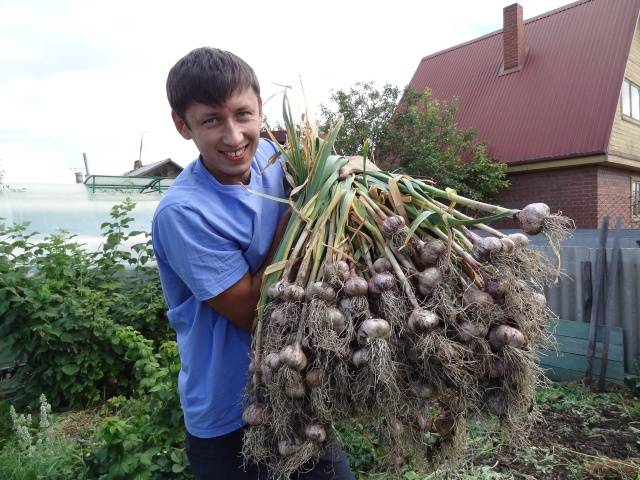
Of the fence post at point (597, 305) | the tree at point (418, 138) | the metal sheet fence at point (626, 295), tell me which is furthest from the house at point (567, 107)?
the fence post at point (597, 305)

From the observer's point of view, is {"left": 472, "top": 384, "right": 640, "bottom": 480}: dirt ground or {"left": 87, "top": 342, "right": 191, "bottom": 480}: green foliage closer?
{"left": 87, "top": 342, "right": 191, "bottom": 480}: green foliage

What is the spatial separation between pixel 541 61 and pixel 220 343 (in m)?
13.9

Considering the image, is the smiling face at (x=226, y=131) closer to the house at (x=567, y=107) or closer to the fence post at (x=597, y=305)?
the fence post at (x=597, y=305)

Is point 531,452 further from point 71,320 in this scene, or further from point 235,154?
point 71,320

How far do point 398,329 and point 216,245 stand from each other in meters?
0.51

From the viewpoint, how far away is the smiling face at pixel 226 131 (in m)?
1.29

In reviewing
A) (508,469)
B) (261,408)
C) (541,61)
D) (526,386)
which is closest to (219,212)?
(261,408)

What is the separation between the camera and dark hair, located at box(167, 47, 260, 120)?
125 centimetres

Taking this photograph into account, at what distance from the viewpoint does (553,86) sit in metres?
12.1

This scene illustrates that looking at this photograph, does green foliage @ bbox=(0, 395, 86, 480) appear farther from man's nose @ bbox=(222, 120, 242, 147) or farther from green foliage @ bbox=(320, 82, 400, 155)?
green foliage @ bbox=(320, 82, 400, 155)

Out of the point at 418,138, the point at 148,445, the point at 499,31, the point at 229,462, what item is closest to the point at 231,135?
the point at 229,462

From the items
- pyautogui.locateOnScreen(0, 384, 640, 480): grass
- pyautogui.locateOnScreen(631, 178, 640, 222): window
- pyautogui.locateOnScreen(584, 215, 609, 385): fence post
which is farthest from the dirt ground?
pyautogui.locateOnScreen(631, 178, 640, 222): window

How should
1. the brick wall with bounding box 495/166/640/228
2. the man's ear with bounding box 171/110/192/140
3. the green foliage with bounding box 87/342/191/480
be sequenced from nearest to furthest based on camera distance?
the man's ear with bounding box 171/110/192/140 → the green foliage with bounding box 87/342/191/480 → the brick wall with bounding box 495/166/640/228

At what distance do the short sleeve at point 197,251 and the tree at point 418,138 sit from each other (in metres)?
10.0
